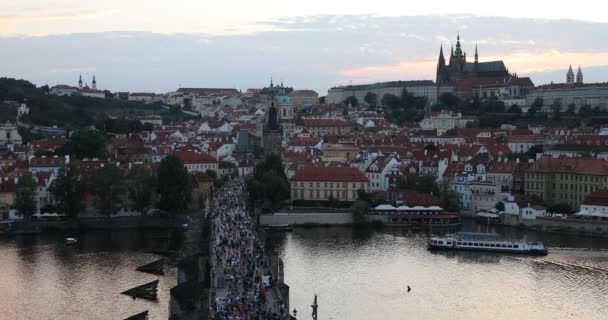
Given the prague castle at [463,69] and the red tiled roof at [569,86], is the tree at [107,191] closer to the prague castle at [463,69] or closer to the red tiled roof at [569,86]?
the red tiled roof at [569,86]

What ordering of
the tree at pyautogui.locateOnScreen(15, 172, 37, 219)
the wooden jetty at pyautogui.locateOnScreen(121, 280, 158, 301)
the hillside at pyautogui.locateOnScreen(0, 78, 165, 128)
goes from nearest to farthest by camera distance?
the wooden jetty at pyautogui.locateOnScreen(121, 280, 158, 301), the tree at pyautogui.locateOnScreen(15, 172, 37, 219), the hillside at pyautogui.locateOnScreen(0, 78, 165, 128)

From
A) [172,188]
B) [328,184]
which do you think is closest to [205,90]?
[328,184]

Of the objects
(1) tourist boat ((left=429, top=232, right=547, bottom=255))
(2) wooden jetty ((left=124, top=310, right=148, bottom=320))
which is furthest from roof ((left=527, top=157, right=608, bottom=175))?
(2) wooden jetty ((left=124, top=310, right=148, bottom=320))


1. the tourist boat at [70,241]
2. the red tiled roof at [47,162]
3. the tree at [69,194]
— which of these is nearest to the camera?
the tourist boat at [70,241]

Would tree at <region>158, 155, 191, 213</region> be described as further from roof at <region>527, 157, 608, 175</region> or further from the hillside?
the hillside

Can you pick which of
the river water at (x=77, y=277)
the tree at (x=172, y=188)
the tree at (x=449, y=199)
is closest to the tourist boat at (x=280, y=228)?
the tree at (x=172, y=188)

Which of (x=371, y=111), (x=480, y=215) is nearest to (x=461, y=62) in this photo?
(x=371, y=111)
